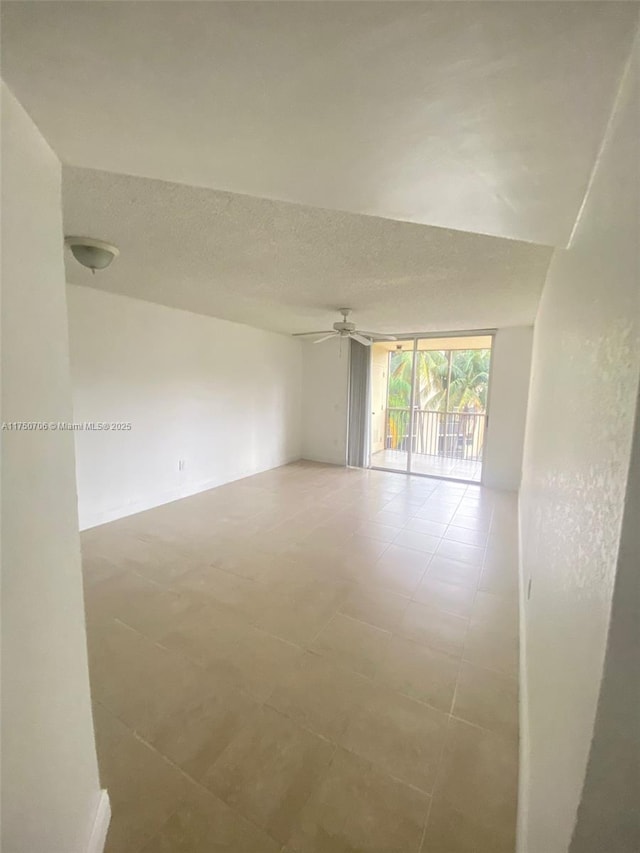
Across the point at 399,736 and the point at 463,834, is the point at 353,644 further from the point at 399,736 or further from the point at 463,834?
the point at 463,834

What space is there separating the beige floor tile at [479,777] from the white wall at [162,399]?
3.41 m

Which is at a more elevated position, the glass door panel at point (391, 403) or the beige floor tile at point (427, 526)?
the glass door panel at point (391, 403)

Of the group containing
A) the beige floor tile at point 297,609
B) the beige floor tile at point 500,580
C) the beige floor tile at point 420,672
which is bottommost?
the beige floor tile at point 420,672

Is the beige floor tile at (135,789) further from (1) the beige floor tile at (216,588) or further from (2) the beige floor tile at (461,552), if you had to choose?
(2) the beige floor tile at (461,552)

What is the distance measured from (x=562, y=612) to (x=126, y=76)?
147 centimetres

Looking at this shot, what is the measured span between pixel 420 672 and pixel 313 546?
1.49 m

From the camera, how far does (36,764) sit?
84 centimetres

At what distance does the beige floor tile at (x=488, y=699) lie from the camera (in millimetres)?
1542

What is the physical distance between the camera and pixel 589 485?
28.1 inches

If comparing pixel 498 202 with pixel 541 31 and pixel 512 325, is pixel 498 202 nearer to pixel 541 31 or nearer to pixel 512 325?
pixel 541 31

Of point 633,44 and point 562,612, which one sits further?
point 562,612

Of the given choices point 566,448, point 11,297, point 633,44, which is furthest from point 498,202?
point 11,297

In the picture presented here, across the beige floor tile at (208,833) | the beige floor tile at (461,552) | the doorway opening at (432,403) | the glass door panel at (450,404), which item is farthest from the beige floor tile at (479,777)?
the glass door panel at (450,404)

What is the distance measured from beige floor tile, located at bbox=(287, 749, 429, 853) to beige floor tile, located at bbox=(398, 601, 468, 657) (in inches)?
31.4
